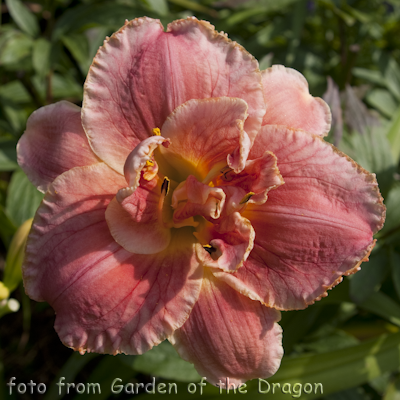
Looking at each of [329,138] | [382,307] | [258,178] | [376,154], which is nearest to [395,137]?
[376,154]

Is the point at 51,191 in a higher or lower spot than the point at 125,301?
higher

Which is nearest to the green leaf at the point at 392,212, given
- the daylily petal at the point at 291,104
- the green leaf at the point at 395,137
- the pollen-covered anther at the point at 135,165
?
the green leaf at the point at 395,137

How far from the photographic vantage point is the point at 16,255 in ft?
3.61

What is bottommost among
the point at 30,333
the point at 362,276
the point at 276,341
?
the point at 30,333

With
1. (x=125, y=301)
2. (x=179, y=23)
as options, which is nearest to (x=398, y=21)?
(x=179, y=23)

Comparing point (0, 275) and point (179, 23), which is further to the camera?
point (0, 275)

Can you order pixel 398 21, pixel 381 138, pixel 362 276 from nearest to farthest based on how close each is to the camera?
pixel 362 276, pixel 381 138, pixel 398 21

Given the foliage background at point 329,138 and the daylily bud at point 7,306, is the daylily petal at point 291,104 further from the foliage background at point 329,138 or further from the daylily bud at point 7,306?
the daylily bud at point 7,306

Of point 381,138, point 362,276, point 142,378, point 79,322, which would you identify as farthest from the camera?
point 142,378

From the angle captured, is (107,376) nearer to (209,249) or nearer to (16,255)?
(16,255)

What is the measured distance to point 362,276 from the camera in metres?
1.22

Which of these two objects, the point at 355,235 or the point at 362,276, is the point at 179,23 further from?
the point at 362,276

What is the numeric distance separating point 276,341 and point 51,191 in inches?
22.7

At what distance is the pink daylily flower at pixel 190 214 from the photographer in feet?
2.55
